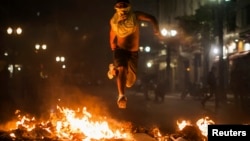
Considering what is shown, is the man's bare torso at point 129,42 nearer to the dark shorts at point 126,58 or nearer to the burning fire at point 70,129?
the dark shorts at point 126,58

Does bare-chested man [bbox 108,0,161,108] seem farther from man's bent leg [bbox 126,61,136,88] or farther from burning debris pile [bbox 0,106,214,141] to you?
burning debris pile [bbox 0,106,214,141]

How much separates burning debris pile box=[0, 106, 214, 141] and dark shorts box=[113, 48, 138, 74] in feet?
10.7

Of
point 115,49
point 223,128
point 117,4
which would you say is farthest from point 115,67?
point 223,128

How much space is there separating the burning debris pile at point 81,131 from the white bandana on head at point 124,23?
3779 millimetres

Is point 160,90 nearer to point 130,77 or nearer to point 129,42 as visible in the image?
point 130,77

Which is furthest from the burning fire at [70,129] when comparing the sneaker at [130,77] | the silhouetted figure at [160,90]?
the silhouetted figure at [160,90]

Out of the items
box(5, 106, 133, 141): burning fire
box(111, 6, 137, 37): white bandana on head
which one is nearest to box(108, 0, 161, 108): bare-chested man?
box(111, 6, 137, 37): white bandana on head

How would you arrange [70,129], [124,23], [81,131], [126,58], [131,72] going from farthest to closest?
[70,129]
[81,131]
[131,72]
[126,58]
[124,23]

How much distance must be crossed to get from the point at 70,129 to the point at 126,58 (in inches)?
188

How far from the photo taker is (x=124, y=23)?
6.74 meters

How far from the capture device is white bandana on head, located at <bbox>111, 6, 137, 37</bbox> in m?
6.73

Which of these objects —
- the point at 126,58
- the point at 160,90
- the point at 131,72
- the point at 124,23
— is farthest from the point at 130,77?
the point at 160,90

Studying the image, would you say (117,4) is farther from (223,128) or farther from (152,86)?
(152,86)

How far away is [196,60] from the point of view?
159 feet
